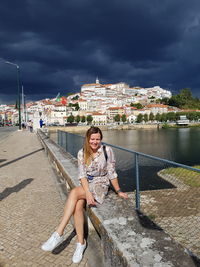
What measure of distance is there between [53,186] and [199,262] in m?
4.70

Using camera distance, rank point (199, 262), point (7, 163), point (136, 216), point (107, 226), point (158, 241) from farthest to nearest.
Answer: point (7, 163) < point (136, 216) < point (107, 226) < point (158, 241) < point (199, 262)

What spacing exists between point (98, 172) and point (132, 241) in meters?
1.23

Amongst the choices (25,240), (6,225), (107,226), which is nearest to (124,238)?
(107,226)

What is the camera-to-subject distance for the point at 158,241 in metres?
2.24

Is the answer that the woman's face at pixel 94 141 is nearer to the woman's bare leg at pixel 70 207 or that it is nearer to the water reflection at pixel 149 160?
the woman's bare leg at pixel 70 207

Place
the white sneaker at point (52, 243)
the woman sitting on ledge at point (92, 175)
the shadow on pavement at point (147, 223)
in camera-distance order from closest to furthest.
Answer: the shadow on pavement at point (147, 223) → the white sneaker at point (52, 243) → the woman sitting on ledge at point (92, 175)

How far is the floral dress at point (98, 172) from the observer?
10.8 feet

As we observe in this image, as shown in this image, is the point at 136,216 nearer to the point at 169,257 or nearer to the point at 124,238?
the point at 124,238

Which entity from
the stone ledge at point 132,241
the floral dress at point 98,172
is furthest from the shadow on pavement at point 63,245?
the floral dress at point 98,172

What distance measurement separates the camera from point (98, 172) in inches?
132

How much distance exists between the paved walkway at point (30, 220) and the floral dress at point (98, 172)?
2.57ft

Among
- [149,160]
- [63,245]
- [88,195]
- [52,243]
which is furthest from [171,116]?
[52,243]

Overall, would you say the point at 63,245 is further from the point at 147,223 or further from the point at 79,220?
the point at 147,223

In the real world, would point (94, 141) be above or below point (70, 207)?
above
